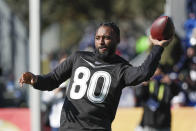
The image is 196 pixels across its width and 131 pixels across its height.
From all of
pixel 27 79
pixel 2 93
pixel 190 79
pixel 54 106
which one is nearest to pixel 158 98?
pixel 54 106

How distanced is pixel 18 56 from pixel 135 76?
33.7 ft

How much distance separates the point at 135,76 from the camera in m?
5.41

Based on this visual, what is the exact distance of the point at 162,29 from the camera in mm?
5359

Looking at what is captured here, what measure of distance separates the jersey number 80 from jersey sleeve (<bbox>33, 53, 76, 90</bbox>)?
20 cm

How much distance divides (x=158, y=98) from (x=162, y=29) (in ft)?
16.4

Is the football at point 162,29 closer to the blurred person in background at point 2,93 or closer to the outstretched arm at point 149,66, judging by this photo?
the outstretched arm at point 149,66

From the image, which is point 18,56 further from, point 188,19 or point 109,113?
point 109,113

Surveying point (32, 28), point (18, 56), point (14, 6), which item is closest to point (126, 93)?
point (18, 56)

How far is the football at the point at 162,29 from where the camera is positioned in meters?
5.33

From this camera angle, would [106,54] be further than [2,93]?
No

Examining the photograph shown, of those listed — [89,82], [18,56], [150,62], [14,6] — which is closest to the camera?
[150,62]

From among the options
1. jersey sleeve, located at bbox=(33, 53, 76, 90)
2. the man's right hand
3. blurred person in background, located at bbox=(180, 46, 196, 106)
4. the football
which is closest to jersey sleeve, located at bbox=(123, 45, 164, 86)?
the football

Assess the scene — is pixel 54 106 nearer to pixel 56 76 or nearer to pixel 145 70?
pixel 56 76

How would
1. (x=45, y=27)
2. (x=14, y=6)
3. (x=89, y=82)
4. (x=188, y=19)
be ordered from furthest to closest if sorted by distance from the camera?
(x=45, y=27) → (x=14, y=6) → (x=188, y=19) → (x=89, y=82)
